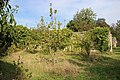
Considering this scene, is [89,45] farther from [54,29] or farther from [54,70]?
[54,70]

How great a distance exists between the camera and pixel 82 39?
70.9 feet

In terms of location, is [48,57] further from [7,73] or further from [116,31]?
[116,31]

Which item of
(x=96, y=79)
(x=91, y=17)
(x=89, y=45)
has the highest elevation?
(x=91, y=17)

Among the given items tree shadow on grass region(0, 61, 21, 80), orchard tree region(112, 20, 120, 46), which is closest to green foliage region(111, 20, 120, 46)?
orchard tree region(112, 20, 120, 46)

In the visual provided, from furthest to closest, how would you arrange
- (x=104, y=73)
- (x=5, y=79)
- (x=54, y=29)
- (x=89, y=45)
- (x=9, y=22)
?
Answer: (x=89, y=45) < (x=54, y=29) < (x=104, y=73) < (x=5, y=79) < (x=9, y=22)

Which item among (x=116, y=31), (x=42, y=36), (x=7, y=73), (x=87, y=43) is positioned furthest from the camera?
(x=116, y=31)

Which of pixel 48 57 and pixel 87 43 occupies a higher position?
pixel 87 43

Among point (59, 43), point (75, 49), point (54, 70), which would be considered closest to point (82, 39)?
point (75, 49)

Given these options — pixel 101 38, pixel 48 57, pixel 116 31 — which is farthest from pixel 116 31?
pixel 48 57

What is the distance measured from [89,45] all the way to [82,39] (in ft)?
3.68

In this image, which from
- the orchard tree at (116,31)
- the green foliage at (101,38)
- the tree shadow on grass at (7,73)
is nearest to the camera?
the tree shadow on grass at (7,73)

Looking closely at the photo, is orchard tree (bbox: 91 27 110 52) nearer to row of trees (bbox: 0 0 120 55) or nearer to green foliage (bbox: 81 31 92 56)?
row of trees (bbox: 0 0 120 55)

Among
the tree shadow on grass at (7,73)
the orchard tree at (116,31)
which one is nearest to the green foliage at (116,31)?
the orchard tree at (116,31)

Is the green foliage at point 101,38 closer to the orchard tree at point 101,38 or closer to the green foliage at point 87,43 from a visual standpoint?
the orchard tree at point 101,38
